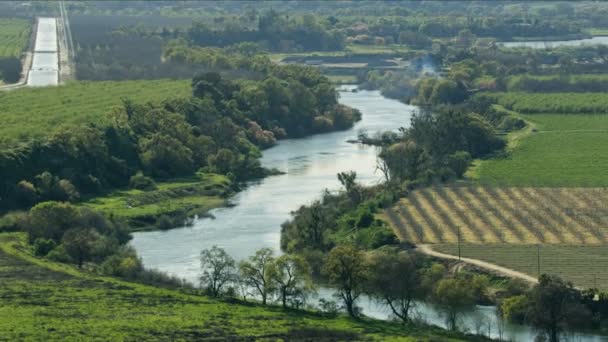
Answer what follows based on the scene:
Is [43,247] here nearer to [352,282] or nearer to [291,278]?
[291,278]

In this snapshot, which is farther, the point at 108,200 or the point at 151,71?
the point at 151,71

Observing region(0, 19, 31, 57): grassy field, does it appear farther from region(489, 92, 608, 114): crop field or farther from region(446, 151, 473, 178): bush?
region(446, 151, 473, 178): bush

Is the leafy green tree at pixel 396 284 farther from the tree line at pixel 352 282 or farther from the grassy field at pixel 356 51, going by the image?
the grassy field at pixel 356 51

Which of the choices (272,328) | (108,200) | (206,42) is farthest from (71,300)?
(206,42)

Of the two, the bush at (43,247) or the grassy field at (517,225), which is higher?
the bush at (43,247)

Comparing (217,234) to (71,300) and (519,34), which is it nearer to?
(71,300)

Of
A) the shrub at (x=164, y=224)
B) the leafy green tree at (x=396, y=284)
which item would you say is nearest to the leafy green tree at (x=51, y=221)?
the shrub at (x=164, y=224)

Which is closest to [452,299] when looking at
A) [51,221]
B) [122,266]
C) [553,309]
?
[553,309]
